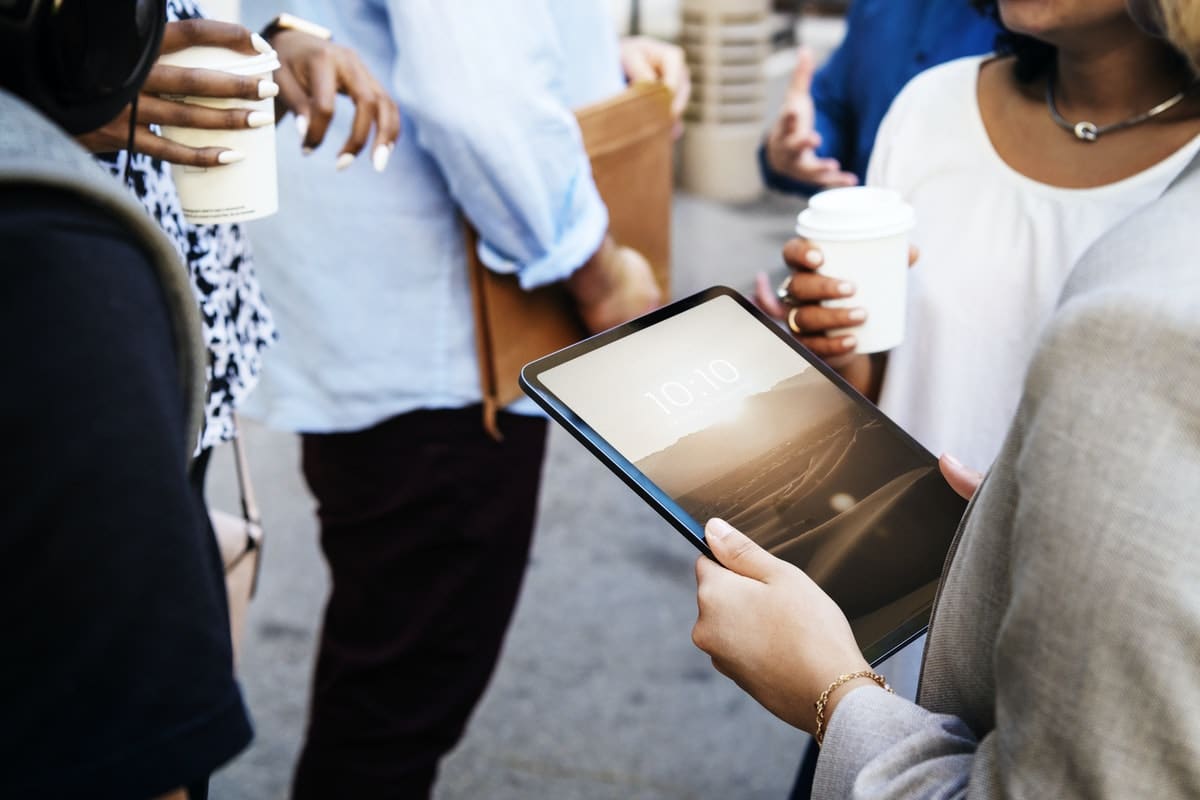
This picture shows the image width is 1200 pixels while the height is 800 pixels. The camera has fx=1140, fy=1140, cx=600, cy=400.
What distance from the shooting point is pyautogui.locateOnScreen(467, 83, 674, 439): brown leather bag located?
1699mm

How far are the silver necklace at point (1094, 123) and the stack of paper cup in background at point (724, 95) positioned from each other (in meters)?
4.23

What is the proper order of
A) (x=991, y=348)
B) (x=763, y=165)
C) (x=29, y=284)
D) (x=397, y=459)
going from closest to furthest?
(x=29, y=284) < (x=991, y=348) < (x=397, y=459) < (x=763, y=165)

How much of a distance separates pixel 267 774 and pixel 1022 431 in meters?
2.06

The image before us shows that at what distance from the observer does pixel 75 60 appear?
0.70 meters

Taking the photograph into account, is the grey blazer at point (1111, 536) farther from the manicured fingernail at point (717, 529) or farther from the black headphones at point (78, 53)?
the black headphones at point (78, 53)

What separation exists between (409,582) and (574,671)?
941 millimetres

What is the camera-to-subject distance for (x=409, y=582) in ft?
5.97

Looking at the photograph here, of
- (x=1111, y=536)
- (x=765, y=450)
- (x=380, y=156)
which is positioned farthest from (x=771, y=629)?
(x=380, y=156)

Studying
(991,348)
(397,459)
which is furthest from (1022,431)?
(397,459)

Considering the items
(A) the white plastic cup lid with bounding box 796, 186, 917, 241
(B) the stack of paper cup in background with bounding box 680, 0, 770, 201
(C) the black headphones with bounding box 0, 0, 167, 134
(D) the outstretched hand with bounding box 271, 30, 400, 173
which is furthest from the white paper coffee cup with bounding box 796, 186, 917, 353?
(B) the stack of paper cup in background with bounding box 680, 0, 770, 201

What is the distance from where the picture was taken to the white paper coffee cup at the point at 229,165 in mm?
1058

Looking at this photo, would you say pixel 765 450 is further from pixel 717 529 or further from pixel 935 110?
pixel 935 110

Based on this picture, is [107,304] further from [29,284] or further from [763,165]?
[763,165]

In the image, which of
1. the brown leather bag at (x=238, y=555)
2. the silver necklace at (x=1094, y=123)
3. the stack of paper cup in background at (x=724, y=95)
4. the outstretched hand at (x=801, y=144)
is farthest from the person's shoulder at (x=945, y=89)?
the stack of paper cup in background at (x=724, y=95)
